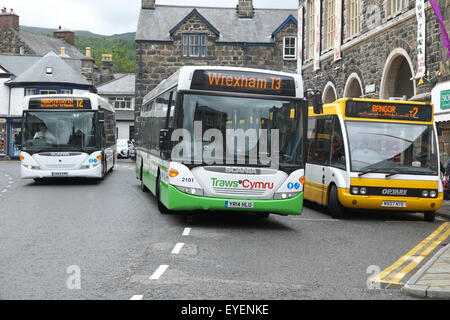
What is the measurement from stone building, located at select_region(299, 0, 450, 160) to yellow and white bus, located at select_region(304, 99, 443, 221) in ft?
17.7

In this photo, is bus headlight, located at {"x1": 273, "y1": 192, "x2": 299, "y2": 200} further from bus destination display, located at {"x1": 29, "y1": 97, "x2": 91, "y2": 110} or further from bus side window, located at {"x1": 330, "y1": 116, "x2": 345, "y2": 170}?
bus destination display, located at {"x1": 29, "y1": 97, "x2": 91, "y2": 110}

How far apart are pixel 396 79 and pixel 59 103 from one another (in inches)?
466

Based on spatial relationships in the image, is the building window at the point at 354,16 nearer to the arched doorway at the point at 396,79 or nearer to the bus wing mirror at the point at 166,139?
the arched doorway at the point at 396,79

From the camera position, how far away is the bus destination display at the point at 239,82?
11500 millimetres

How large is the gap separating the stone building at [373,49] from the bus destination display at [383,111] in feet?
17.1

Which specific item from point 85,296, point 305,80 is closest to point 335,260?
point 85,296

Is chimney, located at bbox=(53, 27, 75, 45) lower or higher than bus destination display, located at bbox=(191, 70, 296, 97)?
higher

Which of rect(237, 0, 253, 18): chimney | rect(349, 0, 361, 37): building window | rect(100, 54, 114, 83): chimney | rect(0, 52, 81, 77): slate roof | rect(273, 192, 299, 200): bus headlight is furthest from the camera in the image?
rect(100, 54, 114, 83): chimney

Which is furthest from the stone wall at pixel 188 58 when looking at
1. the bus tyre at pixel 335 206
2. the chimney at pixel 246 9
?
the bus tyre at pixel 335 206

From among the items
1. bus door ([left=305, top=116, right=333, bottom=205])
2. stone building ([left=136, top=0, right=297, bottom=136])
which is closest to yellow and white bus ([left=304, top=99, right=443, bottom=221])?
bus door ([left=305, top=116, right=333, bottom=205])

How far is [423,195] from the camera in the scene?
13.4 metres

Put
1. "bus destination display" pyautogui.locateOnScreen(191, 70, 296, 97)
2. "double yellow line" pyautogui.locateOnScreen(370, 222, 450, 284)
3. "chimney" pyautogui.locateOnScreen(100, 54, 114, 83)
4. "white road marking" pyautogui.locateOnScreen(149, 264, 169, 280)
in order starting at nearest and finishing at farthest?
"white road marking" pyautogui.locateOnScreen(149, 264, 169, 280) < "double yellow line" pyautogui.locateOnScreen(370, 222, 450, 284) < "bus destination display" pyautogui.locateOnScreen(191, 70, 296, 97) < "chimney" pyautogui.locateOnScreen(100, 54, 114, 83)

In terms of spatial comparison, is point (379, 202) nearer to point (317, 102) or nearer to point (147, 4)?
point (317, 102)

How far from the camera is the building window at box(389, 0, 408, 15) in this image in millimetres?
21967
